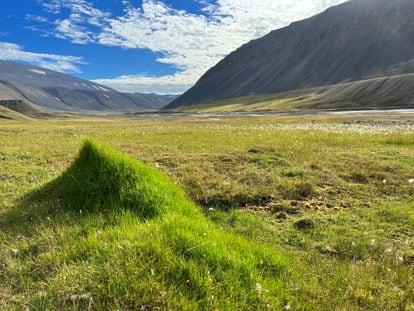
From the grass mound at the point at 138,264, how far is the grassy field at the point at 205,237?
0.02 m

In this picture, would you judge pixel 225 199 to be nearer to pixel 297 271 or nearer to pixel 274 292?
pixel 297 271

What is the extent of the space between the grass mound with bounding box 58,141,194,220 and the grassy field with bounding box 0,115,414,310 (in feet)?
0.11

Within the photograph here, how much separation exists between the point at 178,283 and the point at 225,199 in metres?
5.74

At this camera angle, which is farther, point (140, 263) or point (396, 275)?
point (396, 275)

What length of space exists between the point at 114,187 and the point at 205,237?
3.12 metres

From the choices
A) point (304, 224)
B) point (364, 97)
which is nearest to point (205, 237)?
point (304, 224)

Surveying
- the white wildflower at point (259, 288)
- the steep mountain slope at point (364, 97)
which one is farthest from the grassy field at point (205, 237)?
the steep mountain slope at point (364, 97)

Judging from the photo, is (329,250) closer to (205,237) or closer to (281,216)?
(281,216)

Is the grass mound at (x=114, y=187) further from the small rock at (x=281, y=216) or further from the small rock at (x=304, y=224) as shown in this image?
the small rock at (x=304, y=224)

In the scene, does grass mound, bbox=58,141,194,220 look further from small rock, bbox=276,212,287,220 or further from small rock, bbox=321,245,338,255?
small rock, bbox=321,245,338,255

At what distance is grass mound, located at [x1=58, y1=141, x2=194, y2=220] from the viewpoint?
8.20 m

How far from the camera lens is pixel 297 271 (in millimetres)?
6426

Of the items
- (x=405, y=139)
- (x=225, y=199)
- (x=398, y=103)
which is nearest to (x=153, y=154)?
(x=225, y=199)

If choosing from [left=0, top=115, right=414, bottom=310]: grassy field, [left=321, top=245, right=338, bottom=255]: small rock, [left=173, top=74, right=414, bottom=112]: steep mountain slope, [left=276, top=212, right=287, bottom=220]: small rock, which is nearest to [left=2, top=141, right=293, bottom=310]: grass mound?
[left=0, top=115, right=414, bottom=310]: grassy field
